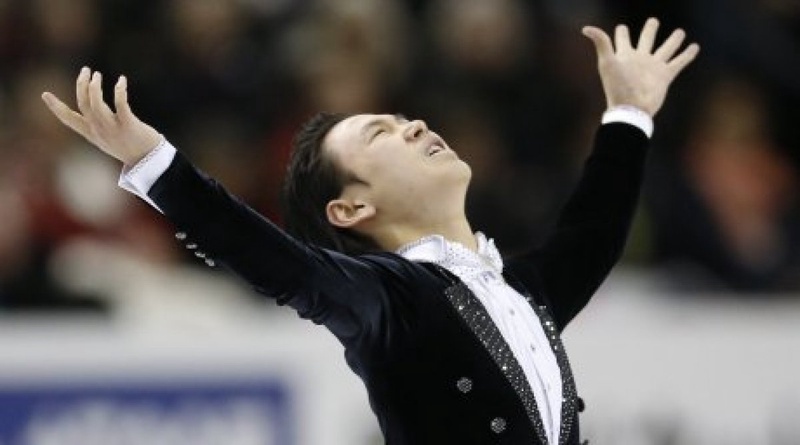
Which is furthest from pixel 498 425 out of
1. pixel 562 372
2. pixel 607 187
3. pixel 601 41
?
pixel 601 41

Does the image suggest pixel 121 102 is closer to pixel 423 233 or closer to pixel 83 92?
pixel 83 92

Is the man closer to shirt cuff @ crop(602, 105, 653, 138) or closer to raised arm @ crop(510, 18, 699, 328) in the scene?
raised arm @ crop(510, 18, 699, 328)

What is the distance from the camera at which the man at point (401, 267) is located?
3471 millimetres

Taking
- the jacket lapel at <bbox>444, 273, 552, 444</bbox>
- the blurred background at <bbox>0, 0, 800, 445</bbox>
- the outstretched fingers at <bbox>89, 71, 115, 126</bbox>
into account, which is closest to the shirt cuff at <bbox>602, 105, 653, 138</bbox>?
the jacket lapel at <bbox>444, 273, 552, 444</bbox>

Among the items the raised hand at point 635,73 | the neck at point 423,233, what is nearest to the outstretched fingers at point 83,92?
the neck at point 423,233

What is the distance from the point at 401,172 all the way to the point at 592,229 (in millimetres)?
650

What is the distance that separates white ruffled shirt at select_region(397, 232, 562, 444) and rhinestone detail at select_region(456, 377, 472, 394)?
0.46 feet

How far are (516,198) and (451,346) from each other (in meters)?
4.51

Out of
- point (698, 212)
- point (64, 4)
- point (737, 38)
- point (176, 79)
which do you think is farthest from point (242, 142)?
point (737, 38)

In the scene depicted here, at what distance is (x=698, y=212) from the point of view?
855 centimetres

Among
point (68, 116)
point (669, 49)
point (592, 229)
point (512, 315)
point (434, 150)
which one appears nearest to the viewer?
point (68, 116)

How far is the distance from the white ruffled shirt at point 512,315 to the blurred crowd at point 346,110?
354 cm

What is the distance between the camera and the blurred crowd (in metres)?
7.55

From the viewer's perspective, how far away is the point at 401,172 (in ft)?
13.1
